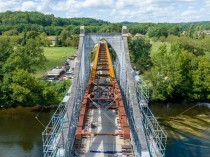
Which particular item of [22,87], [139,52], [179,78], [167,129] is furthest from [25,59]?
[139,52]

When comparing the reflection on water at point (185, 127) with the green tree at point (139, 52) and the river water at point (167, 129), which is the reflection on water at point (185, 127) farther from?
the green tree at point (139, 52)

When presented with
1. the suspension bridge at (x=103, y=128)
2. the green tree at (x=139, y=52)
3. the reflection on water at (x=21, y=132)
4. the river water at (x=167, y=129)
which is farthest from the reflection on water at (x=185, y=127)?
the green tree at (x=139, y=52)

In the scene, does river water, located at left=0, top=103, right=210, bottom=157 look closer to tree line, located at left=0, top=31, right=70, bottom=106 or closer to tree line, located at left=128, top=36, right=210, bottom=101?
tree line, located at left=0, top=31, right=70, bottom=106

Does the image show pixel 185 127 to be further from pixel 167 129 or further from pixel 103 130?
pixel 103 130

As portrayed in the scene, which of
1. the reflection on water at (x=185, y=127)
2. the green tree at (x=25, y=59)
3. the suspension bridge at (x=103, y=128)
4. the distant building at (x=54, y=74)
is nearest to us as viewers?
the suspension bridge at (x=103, y=128)

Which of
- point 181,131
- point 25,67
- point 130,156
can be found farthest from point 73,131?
point 25,67

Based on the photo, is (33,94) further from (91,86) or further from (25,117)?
(91,86)

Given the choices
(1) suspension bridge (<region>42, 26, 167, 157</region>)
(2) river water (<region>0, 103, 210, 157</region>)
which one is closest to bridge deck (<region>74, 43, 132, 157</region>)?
(1) suspension bridge (<region>42, 26, 167, 157</region>)
